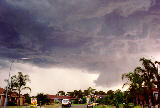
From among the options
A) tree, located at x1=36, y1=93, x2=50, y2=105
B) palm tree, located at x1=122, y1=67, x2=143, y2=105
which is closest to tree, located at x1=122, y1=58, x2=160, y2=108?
palm tree, located at x1=122, y1=67, x2=143, y2=105

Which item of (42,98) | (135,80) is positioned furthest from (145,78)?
(42,98)

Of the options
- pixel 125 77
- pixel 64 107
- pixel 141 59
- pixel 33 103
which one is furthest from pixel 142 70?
pixel 64 107

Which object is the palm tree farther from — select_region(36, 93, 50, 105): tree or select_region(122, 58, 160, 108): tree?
select_region(36, 93, 50, 105): tree

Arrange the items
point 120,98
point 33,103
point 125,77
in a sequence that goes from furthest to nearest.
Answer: point 125,77 → point 120,98 → point 33,103

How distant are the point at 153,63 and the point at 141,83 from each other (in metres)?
4.90

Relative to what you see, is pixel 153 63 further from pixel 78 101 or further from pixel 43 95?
pixel 78 101

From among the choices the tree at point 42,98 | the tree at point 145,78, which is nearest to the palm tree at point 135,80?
the tree at point 145,78

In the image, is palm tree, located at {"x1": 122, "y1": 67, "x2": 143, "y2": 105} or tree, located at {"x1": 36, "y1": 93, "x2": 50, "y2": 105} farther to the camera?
tree, located at {"x1": 36, "y1": 93, "x2": 50, "y2": 105}

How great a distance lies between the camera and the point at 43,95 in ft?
192

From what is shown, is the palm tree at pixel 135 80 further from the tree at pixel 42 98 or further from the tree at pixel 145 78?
the tree at pixel 42 98

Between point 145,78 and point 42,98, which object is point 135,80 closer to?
point 145,78

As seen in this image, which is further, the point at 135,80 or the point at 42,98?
the point at 42,98

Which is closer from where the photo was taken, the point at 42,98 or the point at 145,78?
A: the point at 145,78

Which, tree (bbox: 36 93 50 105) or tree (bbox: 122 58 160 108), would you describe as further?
tree (bbox: 36 93 50 105)
